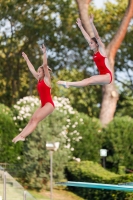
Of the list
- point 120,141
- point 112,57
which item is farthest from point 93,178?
point 112,57

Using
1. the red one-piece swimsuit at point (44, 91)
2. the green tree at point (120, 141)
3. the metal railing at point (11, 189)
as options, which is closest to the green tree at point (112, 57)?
the green tree at point (120, 141)

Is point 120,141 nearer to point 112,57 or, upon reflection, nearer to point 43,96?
point 112,57

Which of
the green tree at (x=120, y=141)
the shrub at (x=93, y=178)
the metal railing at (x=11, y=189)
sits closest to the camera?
the metal railing at (x=11, y=189)

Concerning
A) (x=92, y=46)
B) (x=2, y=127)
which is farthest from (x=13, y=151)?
(x=92, y=46)

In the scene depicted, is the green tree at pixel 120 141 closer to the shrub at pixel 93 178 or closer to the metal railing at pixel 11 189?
the shrub at pixel 93 178

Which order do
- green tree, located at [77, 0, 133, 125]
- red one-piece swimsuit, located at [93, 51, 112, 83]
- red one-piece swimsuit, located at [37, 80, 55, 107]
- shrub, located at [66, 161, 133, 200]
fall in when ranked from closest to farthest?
red one-piece swimsuit, located at [93, 51, 112, 83] < red one-piece swimsuit, located at [37, 80, 55, 107] < shrub, located at [66, 161, 133, 200] < green tree, located at [77, 0, 133, 125]

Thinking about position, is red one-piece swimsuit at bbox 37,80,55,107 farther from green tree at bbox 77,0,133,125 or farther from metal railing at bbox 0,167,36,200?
green tree at bbox 77,0,133,125

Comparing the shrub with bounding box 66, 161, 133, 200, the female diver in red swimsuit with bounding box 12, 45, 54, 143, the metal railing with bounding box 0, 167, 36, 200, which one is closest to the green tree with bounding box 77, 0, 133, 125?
the shrub with bounding box 66, 161, 133, 200

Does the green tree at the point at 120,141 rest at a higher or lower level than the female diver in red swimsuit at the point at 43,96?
higher

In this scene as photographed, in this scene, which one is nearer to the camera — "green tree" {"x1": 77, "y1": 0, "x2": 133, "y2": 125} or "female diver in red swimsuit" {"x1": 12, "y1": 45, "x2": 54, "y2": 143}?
"female diver in red swimsuit" {"x1": 12, "y1": 45, "x2": 54, "y2": 143}

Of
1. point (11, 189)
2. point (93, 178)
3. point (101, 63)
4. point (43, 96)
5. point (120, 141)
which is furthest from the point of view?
point (120, 141)

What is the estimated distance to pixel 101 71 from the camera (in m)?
7.87

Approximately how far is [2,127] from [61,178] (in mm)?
2958

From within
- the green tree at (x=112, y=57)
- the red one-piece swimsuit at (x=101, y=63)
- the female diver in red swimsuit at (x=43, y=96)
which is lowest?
the female diver in red swimsuit at (x=43, y=96)
